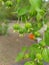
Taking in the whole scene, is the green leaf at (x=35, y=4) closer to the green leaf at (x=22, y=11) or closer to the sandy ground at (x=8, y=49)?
the green leaf at (x=22, y=11)

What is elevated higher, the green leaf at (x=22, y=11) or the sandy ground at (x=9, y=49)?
the green leaf at (x=22, y=11)

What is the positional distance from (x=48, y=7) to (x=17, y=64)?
512 cm

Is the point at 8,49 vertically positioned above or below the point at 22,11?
below

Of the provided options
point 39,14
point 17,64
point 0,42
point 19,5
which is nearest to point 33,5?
point 39,14

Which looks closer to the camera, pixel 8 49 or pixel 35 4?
pixel 35 4

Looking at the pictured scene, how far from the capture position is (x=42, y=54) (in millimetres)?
706

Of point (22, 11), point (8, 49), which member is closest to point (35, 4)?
point (22, 11)

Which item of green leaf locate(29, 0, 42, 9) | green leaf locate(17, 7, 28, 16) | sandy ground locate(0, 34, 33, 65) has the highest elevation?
green leaf locate(29, 0, 42, 9)

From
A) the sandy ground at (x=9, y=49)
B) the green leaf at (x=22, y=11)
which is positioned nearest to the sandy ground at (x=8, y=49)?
the sandy ground at (x=9, y=49)

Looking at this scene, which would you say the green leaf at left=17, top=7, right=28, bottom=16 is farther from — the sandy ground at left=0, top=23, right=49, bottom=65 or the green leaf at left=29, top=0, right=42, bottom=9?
the sandy ground at left=0, top=23, right=49, bottom=65

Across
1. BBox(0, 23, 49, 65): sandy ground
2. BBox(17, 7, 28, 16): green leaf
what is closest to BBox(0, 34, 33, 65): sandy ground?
BBox(0, 23, 49, 65): sandy ground

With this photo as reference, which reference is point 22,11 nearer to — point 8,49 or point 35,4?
point 35,4

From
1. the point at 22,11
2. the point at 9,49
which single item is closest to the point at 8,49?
the point at 9,49

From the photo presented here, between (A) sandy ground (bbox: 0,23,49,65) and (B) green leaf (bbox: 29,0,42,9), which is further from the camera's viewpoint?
(A) sandy ground (bbox: 0,23,49,65)
